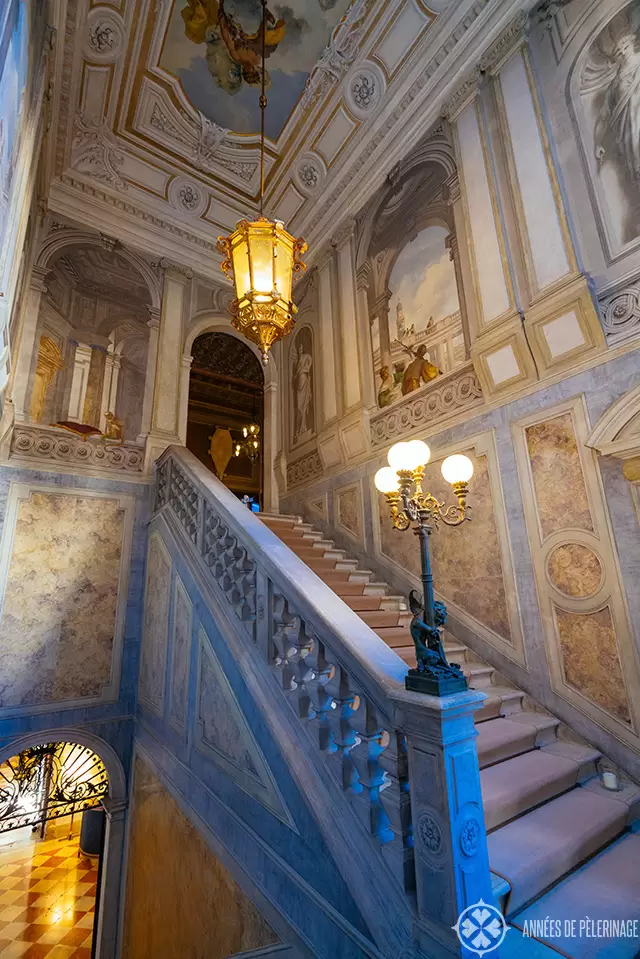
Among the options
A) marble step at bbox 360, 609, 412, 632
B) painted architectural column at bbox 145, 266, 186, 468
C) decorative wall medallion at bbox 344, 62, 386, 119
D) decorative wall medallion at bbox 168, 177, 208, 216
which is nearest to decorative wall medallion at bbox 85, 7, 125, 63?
decorative wall medallion at bbox 168, 177, 208, 216

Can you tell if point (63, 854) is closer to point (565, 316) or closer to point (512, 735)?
point (512, 735)

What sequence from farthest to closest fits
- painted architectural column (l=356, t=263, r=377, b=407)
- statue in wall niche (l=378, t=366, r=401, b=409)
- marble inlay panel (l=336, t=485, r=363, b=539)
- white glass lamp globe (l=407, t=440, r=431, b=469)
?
painted architectural column (l=356, t=263, r=377, b=407)
marble inlay panel (l=336, t=485, r=363, b=539)
statue in wall niche (l=378, t=366, r=401, b=409)
white glass lamp globe (l=407, t=440, r=431, b=469)

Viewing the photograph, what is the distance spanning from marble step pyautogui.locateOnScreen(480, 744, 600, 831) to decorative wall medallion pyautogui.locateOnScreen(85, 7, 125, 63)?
9.37 meters

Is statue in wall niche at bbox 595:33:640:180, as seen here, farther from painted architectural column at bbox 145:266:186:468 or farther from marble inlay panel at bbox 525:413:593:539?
painted architectural column at bbox 145:266:186:468

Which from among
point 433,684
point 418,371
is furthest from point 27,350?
point 433,684

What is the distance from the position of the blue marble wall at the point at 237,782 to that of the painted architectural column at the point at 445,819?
18.2 inches

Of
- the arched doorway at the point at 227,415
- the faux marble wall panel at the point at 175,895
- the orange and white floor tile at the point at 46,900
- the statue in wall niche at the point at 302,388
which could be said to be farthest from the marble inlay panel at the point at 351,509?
the orange and white floor tile at the point at 46,900

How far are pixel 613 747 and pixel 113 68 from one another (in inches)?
394

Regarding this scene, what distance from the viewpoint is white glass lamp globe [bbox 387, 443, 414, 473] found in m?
2.54

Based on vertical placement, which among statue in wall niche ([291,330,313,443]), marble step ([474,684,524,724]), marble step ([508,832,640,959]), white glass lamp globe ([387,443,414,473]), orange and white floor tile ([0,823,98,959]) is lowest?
orange and white floor tile ([0,823,98,959])

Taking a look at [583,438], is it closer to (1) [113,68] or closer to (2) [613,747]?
(2) [613,747]

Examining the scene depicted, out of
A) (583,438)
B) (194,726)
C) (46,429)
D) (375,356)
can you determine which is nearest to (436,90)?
(375,356)

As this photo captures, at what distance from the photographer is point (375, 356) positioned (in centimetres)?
647

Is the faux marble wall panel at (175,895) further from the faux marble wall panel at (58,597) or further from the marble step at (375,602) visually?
the marble step at (375,602)
